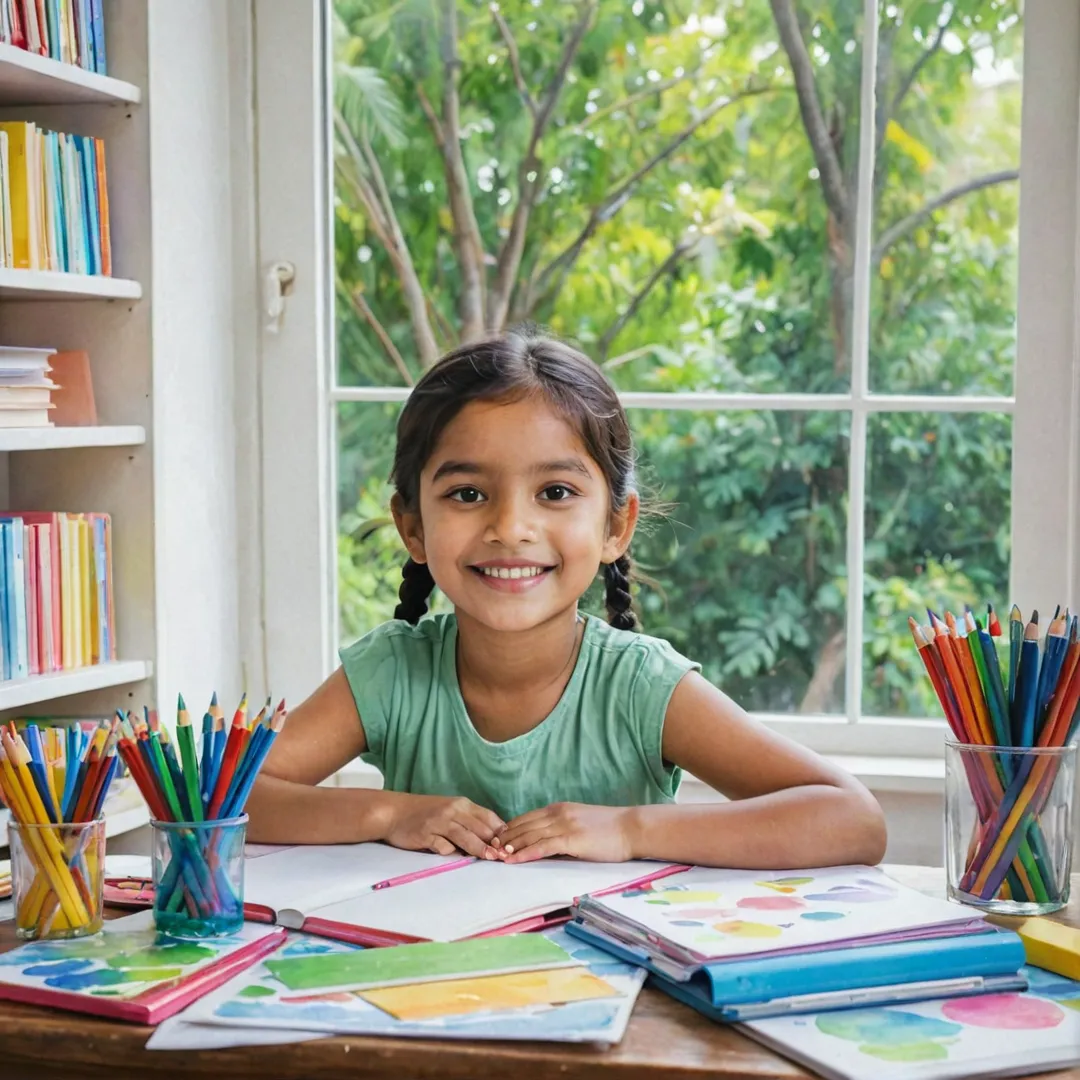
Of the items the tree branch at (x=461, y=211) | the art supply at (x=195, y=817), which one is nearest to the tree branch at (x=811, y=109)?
the tree branch at (x=461, y=211)

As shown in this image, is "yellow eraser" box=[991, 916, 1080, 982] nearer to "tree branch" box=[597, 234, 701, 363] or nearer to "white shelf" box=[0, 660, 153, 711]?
"white shelf" box=[0, 660, 153, 711]

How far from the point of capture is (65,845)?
1061 mm

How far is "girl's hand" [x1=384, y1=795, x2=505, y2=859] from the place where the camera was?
128 cm

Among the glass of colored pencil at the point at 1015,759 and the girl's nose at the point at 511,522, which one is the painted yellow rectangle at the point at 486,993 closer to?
the glass of colored pencil at the point at 1015,759

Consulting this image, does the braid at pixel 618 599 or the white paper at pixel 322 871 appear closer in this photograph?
the white paper at pixel 322 871

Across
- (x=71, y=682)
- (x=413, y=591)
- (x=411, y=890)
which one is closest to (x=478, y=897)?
(x=411, y=890)

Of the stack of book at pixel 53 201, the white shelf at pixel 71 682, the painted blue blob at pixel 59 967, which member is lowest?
the painted blue blob at pixel 59 967

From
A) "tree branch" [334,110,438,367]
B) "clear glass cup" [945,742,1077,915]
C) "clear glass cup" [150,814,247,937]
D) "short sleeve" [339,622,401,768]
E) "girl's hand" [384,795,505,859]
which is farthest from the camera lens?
"tree branch" [334,110,438,367]

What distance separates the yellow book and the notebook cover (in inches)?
45.6

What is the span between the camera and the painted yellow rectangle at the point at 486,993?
888 mm

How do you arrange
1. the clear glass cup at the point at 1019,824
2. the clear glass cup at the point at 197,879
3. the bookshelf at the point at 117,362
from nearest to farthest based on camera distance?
the clear glass cup at the point at 197,879 → the clear glass cup at the point at 1019,824 → the bookshelf at the point at 117,362

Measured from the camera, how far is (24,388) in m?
1.85

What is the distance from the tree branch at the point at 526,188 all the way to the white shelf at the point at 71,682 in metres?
0.78

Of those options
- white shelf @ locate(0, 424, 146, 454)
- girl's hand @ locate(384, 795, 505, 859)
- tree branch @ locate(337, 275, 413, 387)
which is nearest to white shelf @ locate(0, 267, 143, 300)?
white shelf @ locate(0, 424, 146, 454)
